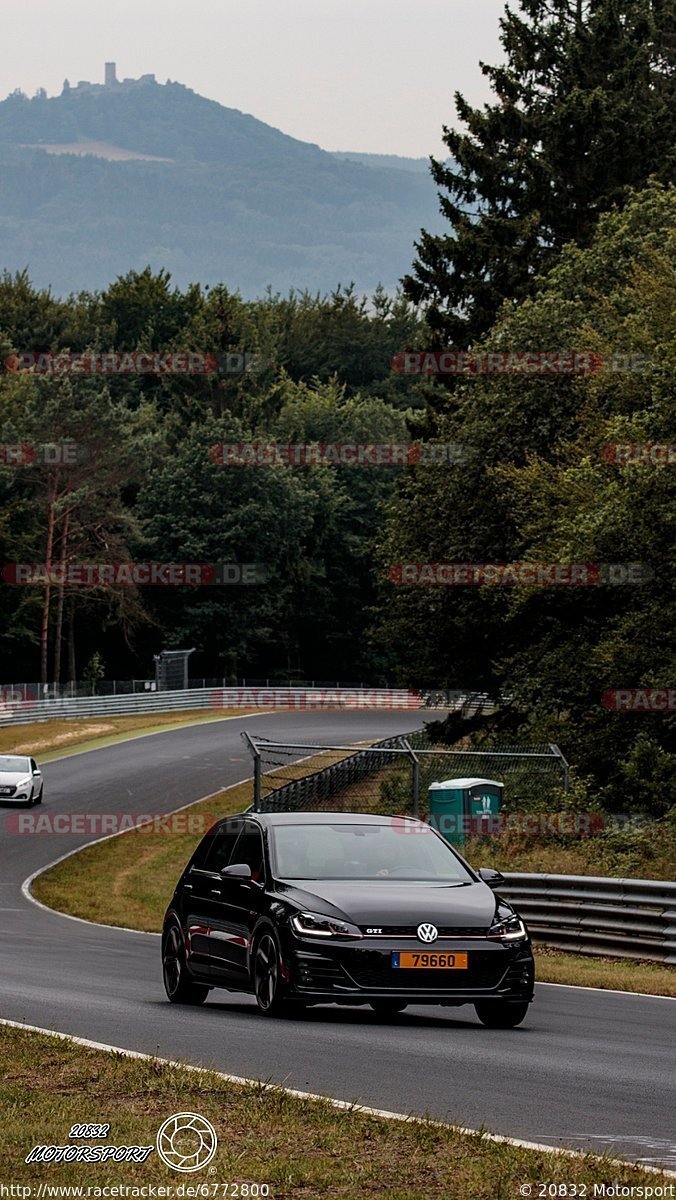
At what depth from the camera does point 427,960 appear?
11602mm

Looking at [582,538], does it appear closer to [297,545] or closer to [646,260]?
[646,260]

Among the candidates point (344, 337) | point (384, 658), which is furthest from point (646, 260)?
point (344, 337)

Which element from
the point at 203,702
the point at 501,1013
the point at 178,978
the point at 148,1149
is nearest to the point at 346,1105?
the point at 148,1149

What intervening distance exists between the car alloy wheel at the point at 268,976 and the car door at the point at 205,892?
33.3 inches

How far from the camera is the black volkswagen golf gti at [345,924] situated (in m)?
11.6

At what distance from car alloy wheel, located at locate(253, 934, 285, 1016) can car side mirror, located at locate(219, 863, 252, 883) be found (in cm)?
59

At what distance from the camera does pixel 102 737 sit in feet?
220

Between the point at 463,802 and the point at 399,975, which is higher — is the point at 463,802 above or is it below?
below

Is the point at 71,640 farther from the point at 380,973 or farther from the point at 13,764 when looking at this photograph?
the point at 380,973

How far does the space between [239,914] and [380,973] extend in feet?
4.75

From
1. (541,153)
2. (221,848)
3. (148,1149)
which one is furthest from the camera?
(541,153)

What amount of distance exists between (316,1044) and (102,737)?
5741 centimetres

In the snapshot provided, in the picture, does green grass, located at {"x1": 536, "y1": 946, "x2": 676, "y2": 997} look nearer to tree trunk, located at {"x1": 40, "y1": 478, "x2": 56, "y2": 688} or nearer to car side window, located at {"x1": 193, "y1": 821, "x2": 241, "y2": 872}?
car side window, located at {"x1": 193, "y1": 821, "x2": 241, "y2": 872}

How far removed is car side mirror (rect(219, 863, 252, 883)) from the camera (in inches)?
498
